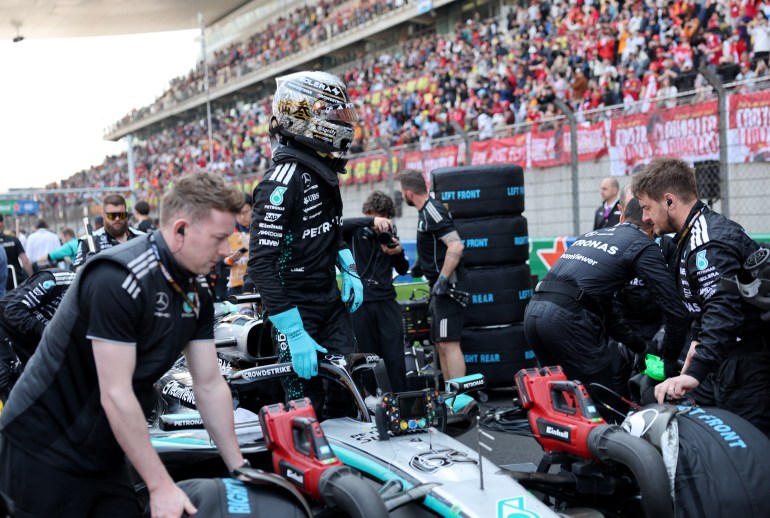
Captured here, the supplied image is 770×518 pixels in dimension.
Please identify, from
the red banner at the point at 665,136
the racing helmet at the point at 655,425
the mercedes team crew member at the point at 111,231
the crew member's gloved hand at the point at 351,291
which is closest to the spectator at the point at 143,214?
the mercedes team crew member at the point at 111,231

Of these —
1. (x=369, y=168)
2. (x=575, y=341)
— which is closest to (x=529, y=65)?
(x=369, y=168)

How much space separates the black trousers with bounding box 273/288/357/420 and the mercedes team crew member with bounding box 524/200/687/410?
1.19 m

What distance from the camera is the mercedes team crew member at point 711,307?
3434 mm

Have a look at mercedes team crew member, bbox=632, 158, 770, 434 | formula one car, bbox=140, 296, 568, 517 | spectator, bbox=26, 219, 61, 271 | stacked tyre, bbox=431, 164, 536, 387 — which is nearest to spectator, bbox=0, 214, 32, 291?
spectator, bbox=26, 219, 61, 271

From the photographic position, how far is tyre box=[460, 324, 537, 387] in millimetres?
6805

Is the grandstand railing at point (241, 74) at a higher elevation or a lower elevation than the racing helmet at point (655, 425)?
higher

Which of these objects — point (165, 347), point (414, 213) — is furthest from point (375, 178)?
point (165, 347)

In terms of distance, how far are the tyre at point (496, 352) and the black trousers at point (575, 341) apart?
2.25 metres

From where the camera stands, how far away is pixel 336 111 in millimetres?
3920

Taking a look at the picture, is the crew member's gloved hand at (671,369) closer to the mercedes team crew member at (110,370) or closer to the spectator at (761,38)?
the mercedes team crew member at (110,370)

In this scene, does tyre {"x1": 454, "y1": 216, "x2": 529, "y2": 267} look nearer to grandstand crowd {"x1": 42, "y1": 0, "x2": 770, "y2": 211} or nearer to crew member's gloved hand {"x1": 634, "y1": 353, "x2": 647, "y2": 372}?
crew member's gloved hand {"x1": 634, "y1": 353, "x2": 647, "y2": 372}

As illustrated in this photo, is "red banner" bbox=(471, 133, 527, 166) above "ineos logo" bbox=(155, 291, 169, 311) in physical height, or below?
above

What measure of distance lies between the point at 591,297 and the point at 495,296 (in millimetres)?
2390

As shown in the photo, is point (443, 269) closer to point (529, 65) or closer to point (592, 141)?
point (592, 141)
